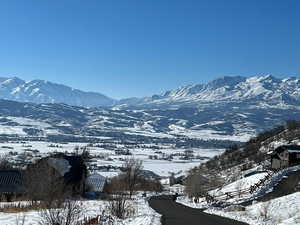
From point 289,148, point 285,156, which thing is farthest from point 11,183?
point 289,148

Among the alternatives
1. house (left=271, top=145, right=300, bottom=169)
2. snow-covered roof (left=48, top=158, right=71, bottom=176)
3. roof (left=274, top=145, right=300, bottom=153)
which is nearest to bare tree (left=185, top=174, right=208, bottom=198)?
house (left=271, top=145, right=300, bottom=169)

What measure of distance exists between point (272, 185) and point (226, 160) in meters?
99.9

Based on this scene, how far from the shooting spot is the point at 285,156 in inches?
3287

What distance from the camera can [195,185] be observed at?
282ft

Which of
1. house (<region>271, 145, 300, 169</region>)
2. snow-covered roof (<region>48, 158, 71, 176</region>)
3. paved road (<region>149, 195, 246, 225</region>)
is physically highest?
Result: house (<region>271, 145, 300, 169</region>)

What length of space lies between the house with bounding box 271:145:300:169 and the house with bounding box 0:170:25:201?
39.0m

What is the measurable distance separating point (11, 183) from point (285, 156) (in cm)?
4285

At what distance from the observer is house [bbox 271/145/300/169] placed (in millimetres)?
80875

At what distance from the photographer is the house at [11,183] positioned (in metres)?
68.3

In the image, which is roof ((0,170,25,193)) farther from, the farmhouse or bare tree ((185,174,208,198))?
bare tree ((185,174,208,198))

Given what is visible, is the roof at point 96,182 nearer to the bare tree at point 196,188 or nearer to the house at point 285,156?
the bare tree at point 196,188

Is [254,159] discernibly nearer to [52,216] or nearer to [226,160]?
[226,160]

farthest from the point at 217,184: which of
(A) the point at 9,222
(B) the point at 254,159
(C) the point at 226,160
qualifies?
(A) the point at 9,222

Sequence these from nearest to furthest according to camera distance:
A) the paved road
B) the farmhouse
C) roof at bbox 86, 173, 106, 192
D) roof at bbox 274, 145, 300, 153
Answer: the paved road < roof at bbox 274, 145, 300, 153 < the farmhouse < roof at bbox 86, 173, 106, 192
